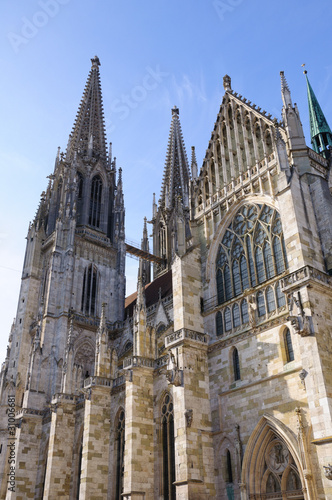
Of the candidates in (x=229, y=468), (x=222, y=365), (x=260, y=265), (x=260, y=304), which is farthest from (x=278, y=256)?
(x=229, y=468)

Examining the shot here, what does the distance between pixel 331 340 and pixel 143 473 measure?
31.2 ft

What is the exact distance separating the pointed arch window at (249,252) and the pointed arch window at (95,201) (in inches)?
898

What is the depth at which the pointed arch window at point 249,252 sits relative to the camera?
60.7 ft

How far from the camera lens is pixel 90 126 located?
1921 inches

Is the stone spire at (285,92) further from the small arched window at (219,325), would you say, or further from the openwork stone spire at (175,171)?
the openwork stone spire at (175,171)

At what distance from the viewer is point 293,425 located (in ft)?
48.9

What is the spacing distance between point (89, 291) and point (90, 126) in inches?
752

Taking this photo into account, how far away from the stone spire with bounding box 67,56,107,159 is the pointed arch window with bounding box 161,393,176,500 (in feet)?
99.7

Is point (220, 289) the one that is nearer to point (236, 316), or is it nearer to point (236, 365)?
point (236, 316)

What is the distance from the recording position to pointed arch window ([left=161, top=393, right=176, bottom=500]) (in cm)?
1894

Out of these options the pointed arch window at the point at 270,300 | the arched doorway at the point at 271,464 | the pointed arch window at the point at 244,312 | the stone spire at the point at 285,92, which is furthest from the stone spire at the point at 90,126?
the arched doorway at the point at 271,464

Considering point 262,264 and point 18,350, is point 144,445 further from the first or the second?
point 18,350

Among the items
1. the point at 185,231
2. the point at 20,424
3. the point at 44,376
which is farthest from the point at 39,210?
the point at 185,231

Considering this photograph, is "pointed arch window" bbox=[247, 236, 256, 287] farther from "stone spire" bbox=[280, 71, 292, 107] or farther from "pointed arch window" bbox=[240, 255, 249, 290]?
"stone spire" bbox=[280, 71, 292, 107]
